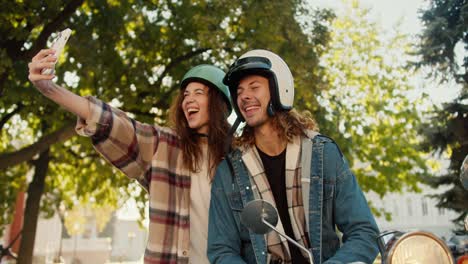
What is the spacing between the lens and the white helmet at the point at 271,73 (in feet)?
9.89

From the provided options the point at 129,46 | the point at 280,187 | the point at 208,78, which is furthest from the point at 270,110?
the point at 129,46

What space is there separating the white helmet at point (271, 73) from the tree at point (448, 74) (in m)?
13.2

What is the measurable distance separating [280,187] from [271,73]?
0.68 meters

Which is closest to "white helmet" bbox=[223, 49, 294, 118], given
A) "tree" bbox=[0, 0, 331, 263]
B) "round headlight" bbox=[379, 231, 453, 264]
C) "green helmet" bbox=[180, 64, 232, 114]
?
"green helmet" bbox=[180, 64, 232, 114]

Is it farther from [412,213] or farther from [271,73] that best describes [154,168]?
[412,213]

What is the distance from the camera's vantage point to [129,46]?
13.8 meters

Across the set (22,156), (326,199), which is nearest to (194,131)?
(326,199)

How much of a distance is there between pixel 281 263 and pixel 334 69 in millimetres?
16109

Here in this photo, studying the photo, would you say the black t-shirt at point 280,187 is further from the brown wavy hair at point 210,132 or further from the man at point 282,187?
the brown wavy hair at point 210,132

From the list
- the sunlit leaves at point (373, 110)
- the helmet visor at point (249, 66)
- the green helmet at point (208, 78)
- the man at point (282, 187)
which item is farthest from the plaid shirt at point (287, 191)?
the sunlit leaves at point (373, 110)

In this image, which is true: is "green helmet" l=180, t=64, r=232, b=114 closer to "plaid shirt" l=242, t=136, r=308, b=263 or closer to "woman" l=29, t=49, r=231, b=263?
"woman" l=29, t=49, r=231, b=263

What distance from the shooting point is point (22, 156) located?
1130 cm

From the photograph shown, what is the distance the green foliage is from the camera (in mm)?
10609

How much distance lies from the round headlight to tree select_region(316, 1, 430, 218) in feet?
38.6
